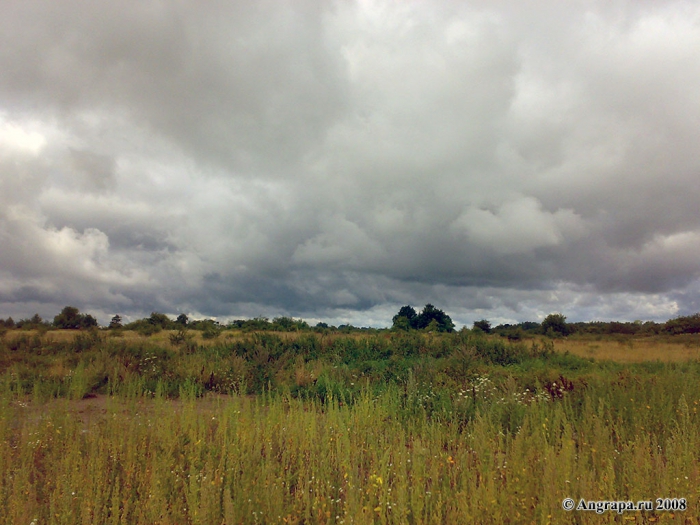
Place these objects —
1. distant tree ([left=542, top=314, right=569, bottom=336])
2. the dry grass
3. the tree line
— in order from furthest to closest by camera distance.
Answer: distant tree ([left=542, top=314, right=569, bottom=336]) → the tree line → the dry grass

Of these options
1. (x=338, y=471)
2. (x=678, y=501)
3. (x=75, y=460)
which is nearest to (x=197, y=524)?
(x=338, y=471)

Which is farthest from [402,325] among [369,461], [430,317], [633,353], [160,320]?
[369,461]

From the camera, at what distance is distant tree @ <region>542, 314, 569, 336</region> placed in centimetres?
5428

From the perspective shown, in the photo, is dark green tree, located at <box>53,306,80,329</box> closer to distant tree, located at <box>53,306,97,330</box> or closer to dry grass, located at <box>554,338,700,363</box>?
distant tree, located at <box>53,306,97,330</box>

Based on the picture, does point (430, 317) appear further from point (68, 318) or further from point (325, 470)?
point (325, 470)

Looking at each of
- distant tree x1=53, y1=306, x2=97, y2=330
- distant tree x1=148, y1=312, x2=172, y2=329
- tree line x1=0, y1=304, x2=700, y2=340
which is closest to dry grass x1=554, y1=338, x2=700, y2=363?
→ tree line x1=0, y1=304, x2=700, y2=340

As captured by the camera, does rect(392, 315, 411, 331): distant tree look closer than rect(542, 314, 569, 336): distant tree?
Yes

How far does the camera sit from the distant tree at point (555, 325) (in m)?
54.3

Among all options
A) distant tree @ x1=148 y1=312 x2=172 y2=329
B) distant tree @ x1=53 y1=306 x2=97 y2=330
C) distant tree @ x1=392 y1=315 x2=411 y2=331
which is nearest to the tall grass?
distant tree @ x1=392 y1=315 x2=411 y2=331

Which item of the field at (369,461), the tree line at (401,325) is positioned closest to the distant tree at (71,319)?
the tree line at (401,325)

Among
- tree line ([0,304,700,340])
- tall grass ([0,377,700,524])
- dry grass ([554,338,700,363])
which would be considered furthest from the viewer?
tree line ([0,304,700,340])

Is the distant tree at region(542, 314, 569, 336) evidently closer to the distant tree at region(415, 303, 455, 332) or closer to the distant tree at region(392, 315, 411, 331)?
the distant tree at region(415, 303, 455, 332)

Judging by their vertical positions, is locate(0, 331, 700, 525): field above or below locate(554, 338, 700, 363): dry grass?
above

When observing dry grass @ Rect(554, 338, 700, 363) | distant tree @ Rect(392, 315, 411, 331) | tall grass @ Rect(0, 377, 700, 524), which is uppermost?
distant tree @ Rect(392, 315, 411, 331)
